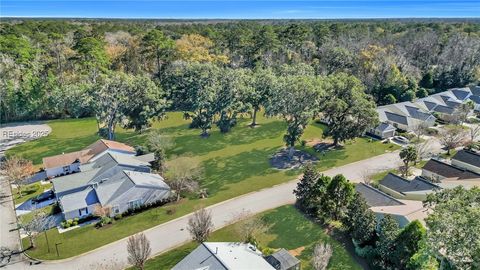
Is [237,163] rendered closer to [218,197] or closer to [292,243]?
[218,197]

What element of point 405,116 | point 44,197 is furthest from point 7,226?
point 405,116

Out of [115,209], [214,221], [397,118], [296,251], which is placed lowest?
[296,251]

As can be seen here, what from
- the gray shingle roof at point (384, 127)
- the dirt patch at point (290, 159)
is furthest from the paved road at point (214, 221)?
the gray shingle roof at point (384, 127)

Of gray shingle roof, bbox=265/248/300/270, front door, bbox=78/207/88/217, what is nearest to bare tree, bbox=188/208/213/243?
gray shingle roof, bbox=265/248/300/270

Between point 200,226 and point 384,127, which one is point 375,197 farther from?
point 384,127

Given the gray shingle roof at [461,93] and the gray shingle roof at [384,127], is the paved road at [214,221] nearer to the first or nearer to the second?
the gray shingle roof at [384,127]

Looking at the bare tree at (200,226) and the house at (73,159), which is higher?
the house at (73,159)

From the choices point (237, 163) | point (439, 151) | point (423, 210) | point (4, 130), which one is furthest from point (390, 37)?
point (4, 130)
